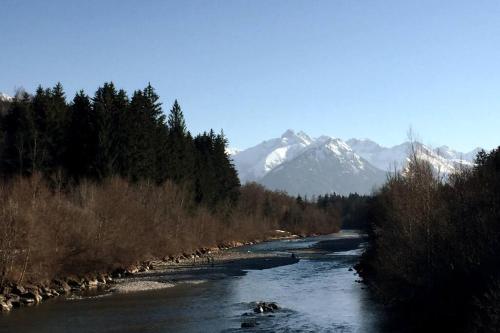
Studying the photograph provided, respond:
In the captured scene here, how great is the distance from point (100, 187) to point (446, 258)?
43.3 metres

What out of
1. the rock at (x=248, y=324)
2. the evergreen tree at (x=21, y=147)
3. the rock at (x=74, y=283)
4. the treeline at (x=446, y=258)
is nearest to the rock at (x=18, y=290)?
the rock at (x=74, y=283)

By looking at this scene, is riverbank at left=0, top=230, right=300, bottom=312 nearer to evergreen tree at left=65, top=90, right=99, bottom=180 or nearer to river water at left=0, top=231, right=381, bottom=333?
river water at left=0, top=231, right=381, bottom=333

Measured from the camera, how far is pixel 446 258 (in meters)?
26.0

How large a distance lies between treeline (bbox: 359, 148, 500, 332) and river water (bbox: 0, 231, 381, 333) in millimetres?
2366

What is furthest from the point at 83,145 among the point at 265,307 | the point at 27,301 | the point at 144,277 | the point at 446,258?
the point at 446,258

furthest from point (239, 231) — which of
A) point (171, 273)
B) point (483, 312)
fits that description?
point (483, 312)

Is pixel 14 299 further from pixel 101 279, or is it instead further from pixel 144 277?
pixel 144 277

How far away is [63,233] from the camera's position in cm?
4556

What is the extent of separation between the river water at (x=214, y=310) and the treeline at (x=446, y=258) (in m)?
2.37

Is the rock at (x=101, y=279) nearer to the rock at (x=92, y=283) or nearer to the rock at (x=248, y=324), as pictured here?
the rock at (x=92, y=283)

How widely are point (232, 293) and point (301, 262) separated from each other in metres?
26.6

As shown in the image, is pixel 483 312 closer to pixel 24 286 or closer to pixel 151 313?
pixel 151 313

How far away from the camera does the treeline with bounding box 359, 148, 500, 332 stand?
22.4 m

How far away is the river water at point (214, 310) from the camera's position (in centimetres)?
2875
